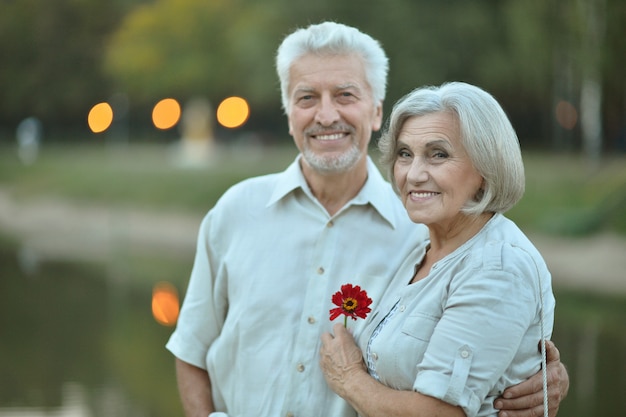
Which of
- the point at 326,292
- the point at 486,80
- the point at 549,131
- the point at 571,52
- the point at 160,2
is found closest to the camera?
the point at 326,292

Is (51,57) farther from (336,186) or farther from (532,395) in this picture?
(532,395)

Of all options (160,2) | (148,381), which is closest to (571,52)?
(148,381)

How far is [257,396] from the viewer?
277 cm

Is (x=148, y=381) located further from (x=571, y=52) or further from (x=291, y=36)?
(x=571, y=52)

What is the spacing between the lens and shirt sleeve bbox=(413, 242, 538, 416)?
2.08 meters

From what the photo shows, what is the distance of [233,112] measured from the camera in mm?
37125

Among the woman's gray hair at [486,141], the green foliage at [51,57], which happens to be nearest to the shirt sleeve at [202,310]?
the woman's gray hair at [486,141]

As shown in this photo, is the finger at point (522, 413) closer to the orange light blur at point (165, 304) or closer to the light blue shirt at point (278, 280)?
the light blue shirt at point (278, 280)

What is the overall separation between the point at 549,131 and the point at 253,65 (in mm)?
10209

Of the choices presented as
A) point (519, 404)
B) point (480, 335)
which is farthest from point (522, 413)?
point (480, 335)

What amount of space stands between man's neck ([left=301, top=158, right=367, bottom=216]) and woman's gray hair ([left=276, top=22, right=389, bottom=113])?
10.0 inches

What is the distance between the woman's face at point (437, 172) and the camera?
7.37 ft

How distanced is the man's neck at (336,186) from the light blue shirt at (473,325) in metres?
0.66

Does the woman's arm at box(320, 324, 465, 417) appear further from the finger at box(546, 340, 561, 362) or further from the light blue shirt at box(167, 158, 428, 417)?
the finger at box(546, 340, 561, 362)
